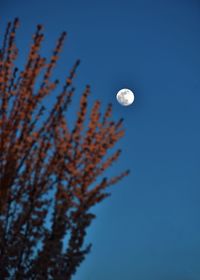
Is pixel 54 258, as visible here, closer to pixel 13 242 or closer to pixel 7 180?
pixel 13 242

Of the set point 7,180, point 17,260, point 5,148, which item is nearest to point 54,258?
point 17,260

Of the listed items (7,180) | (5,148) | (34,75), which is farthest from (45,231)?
(34,75)

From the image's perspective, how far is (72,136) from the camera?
4.83m

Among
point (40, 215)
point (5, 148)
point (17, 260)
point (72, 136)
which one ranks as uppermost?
point (72, 136)

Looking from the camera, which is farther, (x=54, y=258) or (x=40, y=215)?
(x=40, y=215)

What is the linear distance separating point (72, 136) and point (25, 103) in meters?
0.82

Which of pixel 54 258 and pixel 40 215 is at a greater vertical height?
pixel 40 215

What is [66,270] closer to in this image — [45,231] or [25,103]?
[45,231]

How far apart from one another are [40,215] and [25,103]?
167 cm

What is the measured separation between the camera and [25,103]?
478cm

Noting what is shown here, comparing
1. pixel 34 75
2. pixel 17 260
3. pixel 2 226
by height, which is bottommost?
pixel 17 260

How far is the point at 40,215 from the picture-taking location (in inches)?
196

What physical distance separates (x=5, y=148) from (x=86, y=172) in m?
1.20

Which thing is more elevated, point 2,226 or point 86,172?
point 86,172
